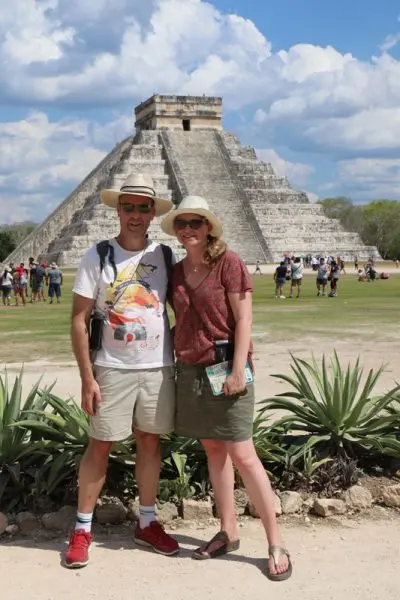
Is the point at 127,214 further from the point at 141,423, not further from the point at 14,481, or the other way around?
the point at 14,481

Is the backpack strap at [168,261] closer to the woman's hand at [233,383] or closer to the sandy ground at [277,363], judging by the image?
the woman's hand at [233,383]

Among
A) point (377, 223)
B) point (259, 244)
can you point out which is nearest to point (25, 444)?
point (259, 244)

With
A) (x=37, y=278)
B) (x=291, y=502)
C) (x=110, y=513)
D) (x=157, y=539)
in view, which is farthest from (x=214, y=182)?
(x=157, y=539)

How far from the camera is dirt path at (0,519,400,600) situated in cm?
327

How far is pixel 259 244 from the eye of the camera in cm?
4962

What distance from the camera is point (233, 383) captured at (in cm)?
354

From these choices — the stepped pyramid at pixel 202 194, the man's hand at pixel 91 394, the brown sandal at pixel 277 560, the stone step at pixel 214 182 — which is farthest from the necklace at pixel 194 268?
the stone step at pixel 214 182

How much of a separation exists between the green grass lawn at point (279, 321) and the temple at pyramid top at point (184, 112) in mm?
37037

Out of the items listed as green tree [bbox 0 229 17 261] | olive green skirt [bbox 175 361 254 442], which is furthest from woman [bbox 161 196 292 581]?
green tree [bbox 0 229 17 261]

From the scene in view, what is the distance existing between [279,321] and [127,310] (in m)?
11.0

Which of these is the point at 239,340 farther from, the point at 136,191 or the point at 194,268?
the point at 136,191

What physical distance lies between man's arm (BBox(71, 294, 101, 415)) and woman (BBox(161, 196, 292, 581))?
1.32ft

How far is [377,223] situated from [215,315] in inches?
3117

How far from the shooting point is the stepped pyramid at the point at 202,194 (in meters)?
49.3
